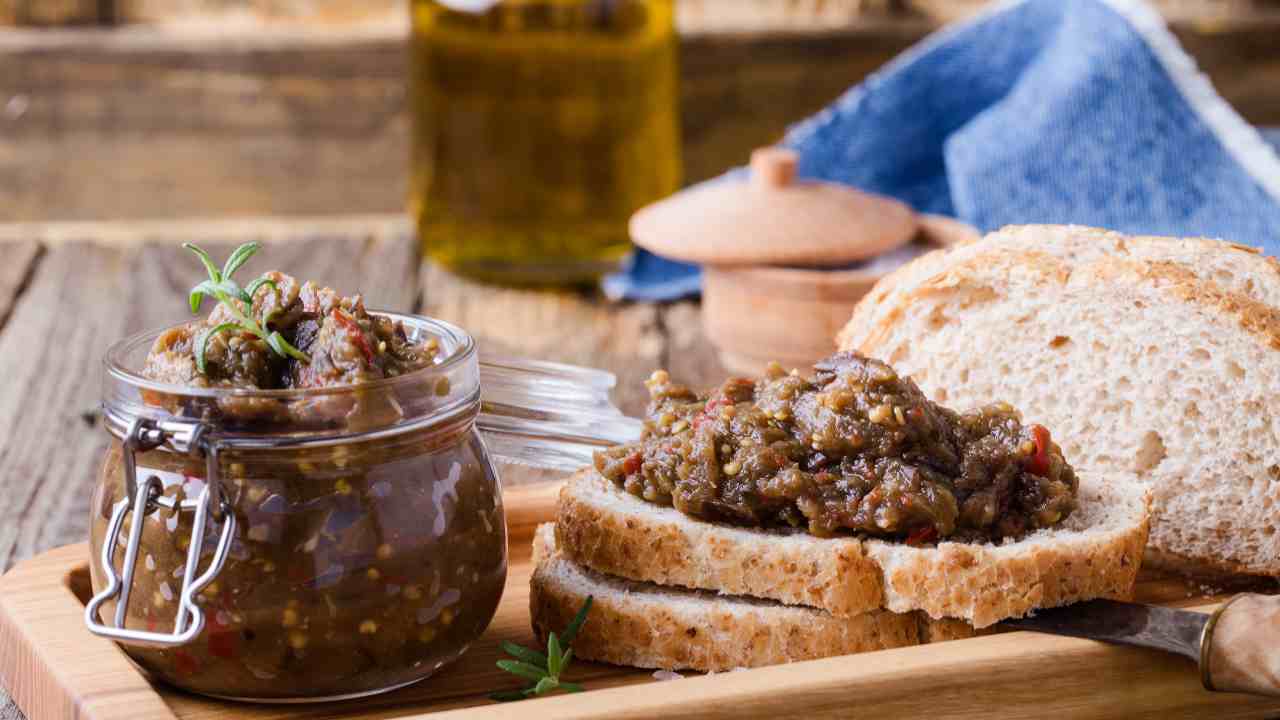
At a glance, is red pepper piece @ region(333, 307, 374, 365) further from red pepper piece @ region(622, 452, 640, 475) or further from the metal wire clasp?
red pepper piece @ region(622, 452, 640, 475)

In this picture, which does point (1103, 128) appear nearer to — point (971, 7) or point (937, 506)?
point (971, 7)

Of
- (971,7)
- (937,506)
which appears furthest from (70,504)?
(971,7)

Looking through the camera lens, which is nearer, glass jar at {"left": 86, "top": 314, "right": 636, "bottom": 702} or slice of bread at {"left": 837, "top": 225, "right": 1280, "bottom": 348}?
glass jar at {"left": 86, "top": 314, "right": 636, "bottom": 702}

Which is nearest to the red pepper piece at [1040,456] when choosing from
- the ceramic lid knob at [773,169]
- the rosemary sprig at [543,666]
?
the rosemary sprig at [543,666]

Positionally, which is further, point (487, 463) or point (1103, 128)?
point (1103, 128)

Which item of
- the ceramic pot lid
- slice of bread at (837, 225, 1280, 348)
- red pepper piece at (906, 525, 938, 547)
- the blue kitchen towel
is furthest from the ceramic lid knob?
red pepper piece at (906, 525, 938, 547)

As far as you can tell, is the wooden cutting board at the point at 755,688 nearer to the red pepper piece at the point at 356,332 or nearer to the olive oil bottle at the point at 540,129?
the red pepper piece at the point at 356,332

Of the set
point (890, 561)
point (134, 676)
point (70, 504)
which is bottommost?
point (70, 504)
